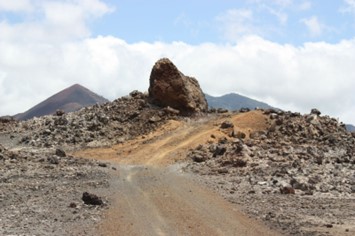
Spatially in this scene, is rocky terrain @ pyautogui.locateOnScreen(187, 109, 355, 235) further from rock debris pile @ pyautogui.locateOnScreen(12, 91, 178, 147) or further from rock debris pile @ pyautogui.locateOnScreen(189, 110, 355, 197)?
rock debris pile @ pyautogui.locateOnScreen(12, 91, 178, 147)

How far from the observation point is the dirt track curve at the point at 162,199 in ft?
57.0

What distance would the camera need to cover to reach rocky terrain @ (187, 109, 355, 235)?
1991 cm

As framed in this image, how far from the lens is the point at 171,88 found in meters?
46.6

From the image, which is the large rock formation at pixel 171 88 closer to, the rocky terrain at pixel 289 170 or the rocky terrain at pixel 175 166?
the rocky terrain at pixel 175 166

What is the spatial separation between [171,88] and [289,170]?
765 inches

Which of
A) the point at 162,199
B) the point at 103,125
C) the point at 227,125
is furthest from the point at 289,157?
the point at 103,125

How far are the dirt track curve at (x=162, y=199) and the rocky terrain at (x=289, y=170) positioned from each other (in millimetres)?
1122

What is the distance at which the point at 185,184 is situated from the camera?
26.5m

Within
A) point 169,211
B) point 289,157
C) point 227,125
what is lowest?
point 169,211

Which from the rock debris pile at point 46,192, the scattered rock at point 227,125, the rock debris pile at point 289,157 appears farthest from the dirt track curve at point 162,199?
the rock debris pile at point 289,157

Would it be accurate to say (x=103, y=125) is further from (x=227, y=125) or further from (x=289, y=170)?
(x=289, y=170)

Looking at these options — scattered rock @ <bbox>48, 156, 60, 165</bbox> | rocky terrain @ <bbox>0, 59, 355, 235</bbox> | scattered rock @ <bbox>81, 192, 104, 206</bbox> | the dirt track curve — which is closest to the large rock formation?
rocky terrain @ <bbox>0, 59, 355, 235</bbox>

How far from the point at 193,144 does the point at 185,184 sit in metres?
12.1

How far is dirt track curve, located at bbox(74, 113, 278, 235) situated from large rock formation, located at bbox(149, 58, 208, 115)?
22.2 ft
